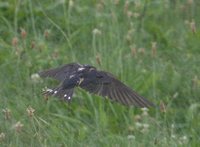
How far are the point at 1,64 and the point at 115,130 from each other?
94 cm

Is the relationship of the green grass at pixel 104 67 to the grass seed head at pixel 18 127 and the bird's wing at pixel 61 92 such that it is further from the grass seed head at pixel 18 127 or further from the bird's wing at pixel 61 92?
the bird's wing at pixel 61 92

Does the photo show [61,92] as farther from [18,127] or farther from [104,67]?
[104,67]

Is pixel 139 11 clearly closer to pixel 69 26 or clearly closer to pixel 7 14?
pixel 69 26

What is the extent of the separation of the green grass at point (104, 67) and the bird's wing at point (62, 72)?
0.19 m

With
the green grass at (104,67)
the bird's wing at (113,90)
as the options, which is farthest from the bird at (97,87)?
the green grass at (104,67)

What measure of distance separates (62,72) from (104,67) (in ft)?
1.89

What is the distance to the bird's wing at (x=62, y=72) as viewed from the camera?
4633 millimetres

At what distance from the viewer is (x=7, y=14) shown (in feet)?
19.4

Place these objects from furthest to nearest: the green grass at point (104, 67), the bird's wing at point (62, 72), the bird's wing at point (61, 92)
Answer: the bird's wing at point (62, 72) < the green grass at point (104, 67) < the bird's wing at point (61, 92)

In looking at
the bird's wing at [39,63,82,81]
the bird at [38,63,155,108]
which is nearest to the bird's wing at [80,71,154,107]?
the bird at [38,63,155,108]

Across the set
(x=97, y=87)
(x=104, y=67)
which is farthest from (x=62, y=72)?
(x=104, y=67)

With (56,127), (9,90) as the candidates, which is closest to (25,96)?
(9,90)

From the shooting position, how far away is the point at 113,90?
4406mm

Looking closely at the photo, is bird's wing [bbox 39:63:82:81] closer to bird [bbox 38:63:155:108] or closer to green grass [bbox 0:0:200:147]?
bird [bbox 38:63:155:108]
